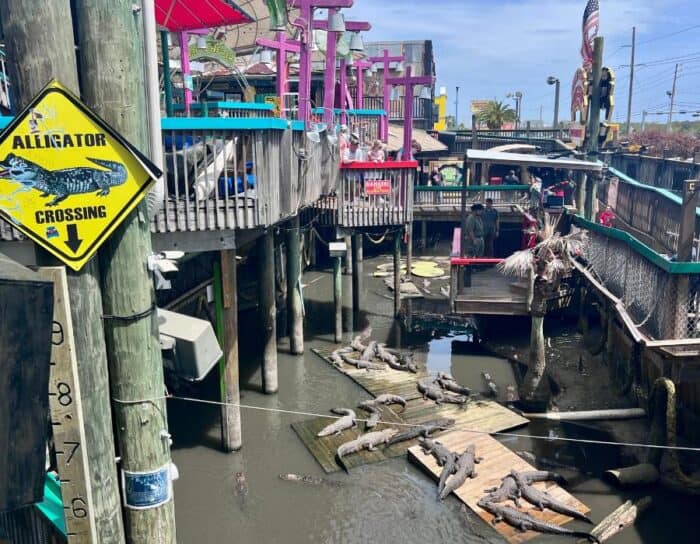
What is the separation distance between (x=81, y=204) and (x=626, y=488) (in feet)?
31.0

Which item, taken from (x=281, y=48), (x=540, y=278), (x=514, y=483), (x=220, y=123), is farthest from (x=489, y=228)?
(x=220, y=123)

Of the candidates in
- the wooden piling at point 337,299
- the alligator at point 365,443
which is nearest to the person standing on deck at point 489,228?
the wooden piling at point 337,299

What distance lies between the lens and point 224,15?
11562 millimetres

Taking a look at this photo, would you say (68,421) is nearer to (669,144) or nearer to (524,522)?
(524,522)

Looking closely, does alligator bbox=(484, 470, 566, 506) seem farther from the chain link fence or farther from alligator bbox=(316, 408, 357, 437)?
alligator bbox=(316, 408, 357, 437)

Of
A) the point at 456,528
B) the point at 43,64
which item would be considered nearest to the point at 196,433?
the point at 456,528

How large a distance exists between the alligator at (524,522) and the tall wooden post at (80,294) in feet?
21.9

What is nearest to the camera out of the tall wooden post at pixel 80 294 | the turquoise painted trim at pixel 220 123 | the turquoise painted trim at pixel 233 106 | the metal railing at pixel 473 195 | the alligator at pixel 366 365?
the tall wooden post at pixel 80 294

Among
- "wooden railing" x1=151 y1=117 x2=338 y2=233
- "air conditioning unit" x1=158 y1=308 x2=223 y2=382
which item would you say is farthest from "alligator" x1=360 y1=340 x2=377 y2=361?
"air conditioning unit" x1=158 y1=308 x2=223 y2=382

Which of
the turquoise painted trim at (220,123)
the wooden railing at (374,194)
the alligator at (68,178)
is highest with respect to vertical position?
the turquoise painted trim at (220,123)

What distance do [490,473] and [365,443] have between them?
89.6 inches

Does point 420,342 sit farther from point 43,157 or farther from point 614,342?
point 43,157

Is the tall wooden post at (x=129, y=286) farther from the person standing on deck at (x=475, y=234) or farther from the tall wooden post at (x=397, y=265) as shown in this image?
the tall wooden post at (x=397, y=265)

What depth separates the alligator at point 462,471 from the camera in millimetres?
9328
